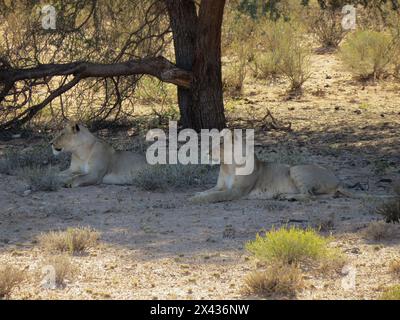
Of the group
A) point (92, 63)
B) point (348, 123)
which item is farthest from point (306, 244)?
point (348, 123)

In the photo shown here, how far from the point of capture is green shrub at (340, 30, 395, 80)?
2098 centimetres

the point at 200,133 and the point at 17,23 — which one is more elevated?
the point at 17,23

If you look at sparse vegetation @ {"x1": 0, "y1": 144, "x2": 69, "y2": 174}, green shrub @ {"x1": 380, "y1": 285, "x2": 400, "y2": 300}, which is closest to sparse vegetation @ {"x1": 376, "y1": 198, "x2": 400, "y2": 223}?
green shrub @ {"x1": 380, "y1": 285, "x2": 400, "y2": 300}

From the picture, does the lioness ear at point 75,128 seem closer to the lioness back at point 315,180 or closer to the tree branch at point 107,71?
the tree branch at point 107,71

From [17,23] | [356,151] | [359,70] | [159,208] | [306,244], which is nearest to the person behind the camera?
[306,244]

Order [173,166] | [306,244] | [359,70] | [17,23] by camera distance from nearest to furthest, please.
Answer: [306,244] → [173,166] → [17,23] → [359,70]

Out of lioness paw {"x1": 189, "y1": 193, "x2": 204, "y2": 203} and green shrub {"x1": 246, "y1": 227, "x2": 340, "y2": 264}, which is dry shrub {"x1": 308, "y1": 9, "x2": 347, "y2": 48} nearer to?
lioness paw {"x1": 189, "y1": 193, "x2": 204, "y2": 203}

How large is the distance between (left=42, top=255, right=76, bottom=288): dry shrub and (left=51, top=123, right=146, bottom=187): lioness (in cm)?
448

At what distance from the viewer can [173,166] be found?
12.1m

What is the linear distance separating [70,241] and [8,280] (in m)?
1.41

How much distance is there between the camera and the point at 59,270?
7.55 m

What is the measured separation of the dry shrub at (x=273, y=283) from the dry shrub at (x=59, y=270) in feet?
5.08
